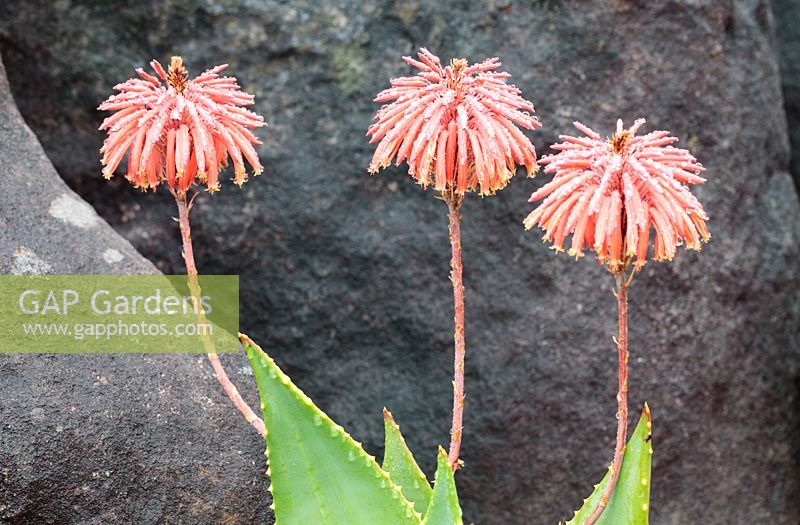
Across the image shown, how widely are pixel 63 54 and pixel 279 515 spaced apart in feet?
5.71

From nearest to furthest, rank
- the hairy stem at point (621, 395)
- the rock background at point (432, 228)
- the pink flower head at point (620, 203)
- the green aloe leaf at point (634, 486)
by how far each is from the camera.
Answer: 1. the pink flower head at point (620, 203)
2. the hairy stem at point (621, 395)
3. the green aloe leaf at point (634, 486)
4. the rock background at point (432, 228)

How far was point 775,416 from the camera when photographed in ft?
11.2

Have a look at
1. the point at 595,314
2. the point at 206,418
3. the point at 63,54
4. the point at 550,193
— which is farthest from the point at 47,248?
the point at 595,314

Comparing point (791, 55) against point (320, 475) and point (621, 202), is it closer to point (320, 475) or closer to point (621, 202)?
point (621, 202)

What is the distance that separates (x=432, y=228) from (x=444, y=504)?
1181mm

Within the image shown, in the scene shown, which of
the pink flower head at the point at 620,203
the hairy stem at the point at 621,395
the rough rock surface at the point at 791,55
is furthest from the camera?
the rough rock surface at the point at 791,55

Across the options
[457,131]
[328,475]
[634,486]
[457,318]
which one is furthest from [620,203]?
[328,475]

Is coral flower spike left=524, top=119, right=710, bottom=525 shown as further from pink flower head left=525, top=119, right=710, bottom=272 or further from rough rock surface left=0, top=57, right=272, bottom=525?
rough rock surface left=0, top=57, right=272, bottom=525

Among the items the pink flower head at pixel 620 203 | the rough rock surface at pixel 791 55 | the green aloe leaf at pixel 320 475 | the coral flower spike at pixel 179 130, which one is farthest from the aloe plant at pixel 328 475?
the rough rock surface at pixel 791 55

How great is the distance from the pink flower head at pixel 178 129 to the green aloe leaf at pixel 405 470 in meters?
0.68

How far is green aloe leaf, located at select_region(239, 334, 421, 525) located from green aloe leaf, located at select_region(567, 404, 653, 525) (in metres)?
0.41

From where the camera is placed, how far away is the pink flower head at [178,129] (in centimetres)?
200

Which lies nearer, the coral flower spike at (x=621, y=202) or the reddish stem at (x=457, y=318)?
the coral flower spike at (x=621, y=202)

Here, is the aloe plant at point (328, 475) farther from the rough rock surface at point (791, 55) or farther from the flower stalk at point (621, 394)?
the rough rock surface at point (791, 55)
